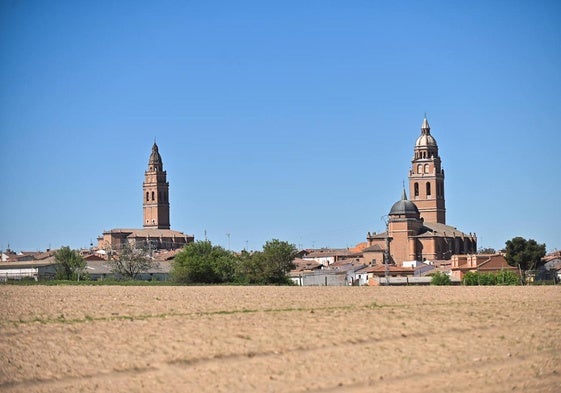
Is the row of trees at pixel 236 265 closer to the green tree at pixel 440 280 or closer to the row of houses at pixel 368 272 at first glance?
the green tree at pixel 440 280

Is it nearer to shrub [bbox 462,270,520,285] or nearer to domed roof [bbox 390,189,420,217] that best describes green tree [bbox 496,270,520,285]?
shrub [bbox 462,270,520,285]

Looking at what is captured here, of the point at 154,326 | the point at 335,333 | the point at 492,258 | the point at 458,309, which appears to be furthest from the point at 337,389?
the point at 492,258

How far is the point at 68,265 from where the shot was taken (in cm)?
12988

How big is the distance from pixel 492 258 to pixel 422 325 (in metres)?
90.9

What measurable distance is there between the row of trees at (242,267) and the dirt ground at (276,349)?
2209 inches

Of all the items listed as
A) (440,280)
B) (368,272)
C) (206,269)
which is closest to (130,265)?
(368,272)

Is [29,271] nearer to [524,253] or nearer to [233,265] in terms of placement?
[233,265]

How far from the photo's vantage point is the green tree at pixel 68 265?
4966 inches

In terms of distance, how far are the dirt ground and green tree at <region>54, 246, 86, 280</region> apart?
3303 inches

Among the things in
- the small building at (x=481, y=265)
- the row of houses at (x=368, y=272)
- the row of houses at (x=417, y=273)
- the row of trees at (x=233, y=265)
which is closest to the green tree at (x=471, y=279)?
the row of houses at (x=417, y=273)

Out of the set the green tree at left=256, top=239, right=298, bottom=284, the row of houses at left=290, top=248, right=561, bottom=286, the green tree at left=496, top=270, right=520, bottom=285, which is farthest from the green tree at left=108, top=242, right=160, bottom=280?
the green tree at left=496, top=270, right=520, bottom=285

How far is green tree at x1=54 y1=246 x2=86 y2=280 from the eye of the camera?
4966 inches

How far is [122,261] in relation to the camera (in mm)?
135125

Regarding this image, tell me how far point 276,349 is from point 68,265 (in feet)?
335
